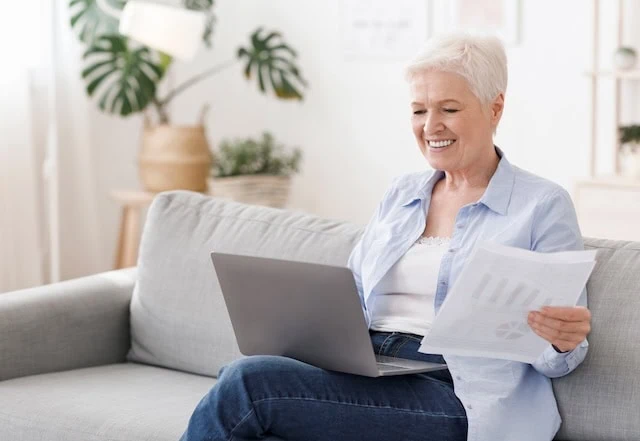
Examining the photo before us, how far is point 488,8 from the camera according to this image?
4578 millimetres

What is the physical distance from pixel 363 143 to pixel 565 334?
10.6 ft

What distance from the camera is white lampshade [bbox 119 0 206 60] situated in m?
3.96

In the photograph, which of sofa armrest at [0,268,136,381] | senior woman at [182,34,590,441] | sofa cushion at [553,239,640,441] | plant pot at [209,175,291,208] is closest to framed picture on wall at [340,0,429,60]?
plant pot at [209,175,291,208]

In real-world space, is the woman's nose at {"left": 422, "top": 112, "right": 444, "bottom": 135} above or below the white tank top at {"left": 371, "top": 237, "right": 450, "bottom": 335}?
above

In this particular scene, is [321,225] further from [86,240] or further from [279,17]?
[279,17]

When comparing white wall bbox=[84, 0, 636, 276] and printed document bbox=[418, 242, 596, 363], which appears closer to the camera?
printed document bbox=[418, 242, 596, 363]

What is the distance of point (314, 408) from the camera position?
200 cm

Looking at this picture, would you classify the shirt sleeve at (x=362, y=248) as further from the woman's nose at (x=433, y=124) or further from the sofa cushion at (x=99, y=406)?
the sofa cushion at (x=99, y=406)

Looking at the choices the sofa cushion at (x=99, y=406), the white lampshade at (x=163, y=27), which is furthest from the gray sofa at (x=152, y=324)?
the white lampshade at (x=163, y=27)

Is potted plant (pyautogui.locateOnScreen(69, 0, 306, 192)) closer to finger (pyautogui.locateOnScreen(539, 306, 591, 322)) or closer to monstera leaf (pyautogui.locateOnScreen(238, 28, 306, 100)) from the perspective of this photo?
monstera leaf (pyautogui.locateOnScreen(238, 28, 306, 100))

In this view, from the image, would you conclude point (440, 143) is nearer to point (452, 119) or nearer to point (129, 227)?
point (452, 119)

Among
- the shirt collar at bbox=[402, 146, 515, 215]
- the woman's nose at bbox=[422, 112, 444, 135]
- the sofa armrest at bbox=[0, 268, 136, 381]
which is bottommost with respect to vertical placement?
the sofa armrest at bbox=[0, 268, 136, 381]

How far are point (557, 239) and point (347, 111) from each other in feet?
10.2

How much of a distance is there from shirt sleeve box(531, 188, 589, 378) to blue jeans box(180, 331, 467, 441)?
7.2 inches
